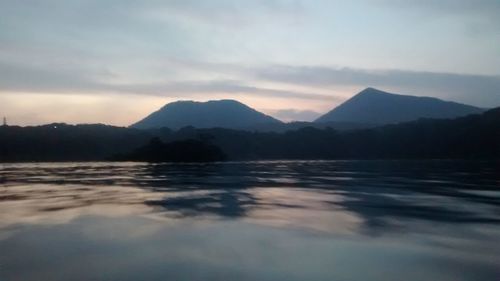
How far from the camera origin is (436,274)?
417 inches

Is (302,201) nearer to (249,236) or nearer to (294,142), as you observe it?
(249,236)

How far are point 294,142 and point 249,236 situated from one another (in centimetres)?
10050

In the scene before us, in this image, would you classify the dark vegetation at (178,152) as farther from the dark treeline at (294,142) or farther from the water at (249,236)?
the water at (249,236)

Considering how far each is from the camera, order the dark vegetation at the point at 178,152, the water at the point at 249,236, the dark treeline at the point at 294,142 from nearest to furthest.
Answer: the water at the point at 249,236 → the dark vegetation at the point at 178,152 → the dark treeline at the point at 294,142

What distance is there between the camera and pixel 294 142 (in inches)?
4510

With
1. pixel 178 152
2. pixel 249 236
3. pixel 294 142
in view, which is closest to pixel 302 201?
pixel 249 236

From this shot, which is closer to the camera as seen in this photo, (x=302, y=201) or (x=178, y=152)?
(x=302, y=201)

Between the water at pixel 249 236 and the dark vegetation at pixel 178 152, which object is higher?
the dark vegetation at pixel 178 152

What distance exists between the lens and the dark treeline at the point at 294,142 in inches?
3600

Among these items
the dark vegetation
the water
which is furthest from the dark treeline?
the water

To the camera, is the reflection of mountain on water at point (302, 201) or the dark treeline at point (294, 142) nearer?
the reflection of mountain on water at point (302, 201)

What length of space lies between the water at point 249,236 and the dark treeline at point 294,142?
60643mm

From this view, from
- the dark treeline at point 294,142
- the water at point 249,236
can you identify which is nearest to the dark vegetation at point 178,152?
the dark treeline at point 294,142

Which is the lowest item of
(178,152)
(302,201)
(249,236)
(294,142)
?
(249,236)
